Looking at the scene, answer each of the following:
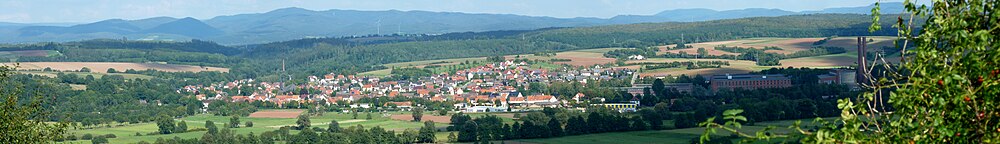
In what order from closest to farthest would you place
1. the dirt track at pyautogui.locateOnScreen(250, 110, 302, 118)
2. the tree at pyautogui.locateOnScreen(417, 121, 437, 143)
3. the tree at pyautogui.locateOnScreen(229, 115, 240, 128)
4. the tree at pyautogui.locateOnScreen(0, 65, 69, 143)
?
the tree at pyautogui.locateOnScreen(0, 65, 69, 143) < the tree at pyautogui.locateOnScreen(417, 121, 437, 143) < the tree at pyautogui.locateOnScreen(229, 115, 240, 128) < the dirt track at pyautogui.locateOnScreen(250, 110, 302, 118)

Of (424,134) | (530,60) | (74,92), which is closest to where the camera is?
(424,134)

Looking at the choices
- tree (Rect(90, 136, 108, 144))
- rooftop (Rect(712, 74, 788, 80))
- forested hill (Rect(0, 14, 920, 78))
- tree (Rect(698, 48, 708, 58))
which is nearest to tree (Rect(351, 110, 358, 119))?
tree (Rect(90, 136, 108, 144))

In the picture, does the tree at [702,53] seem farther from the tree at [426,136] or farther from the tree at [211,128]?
the tree at [426,136]

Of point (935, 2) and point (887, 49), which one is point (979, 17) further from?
point (887, 49)

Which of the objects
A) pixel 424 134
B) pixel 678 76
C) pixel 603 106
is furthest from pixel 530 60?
pixel 424 134

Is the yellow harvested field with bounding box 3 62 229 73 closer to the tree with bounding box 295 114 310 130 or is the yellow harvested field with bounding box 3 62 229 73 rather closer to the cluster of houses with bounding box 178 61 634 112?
the cluster of houses with bounding box 178 61 634 112
